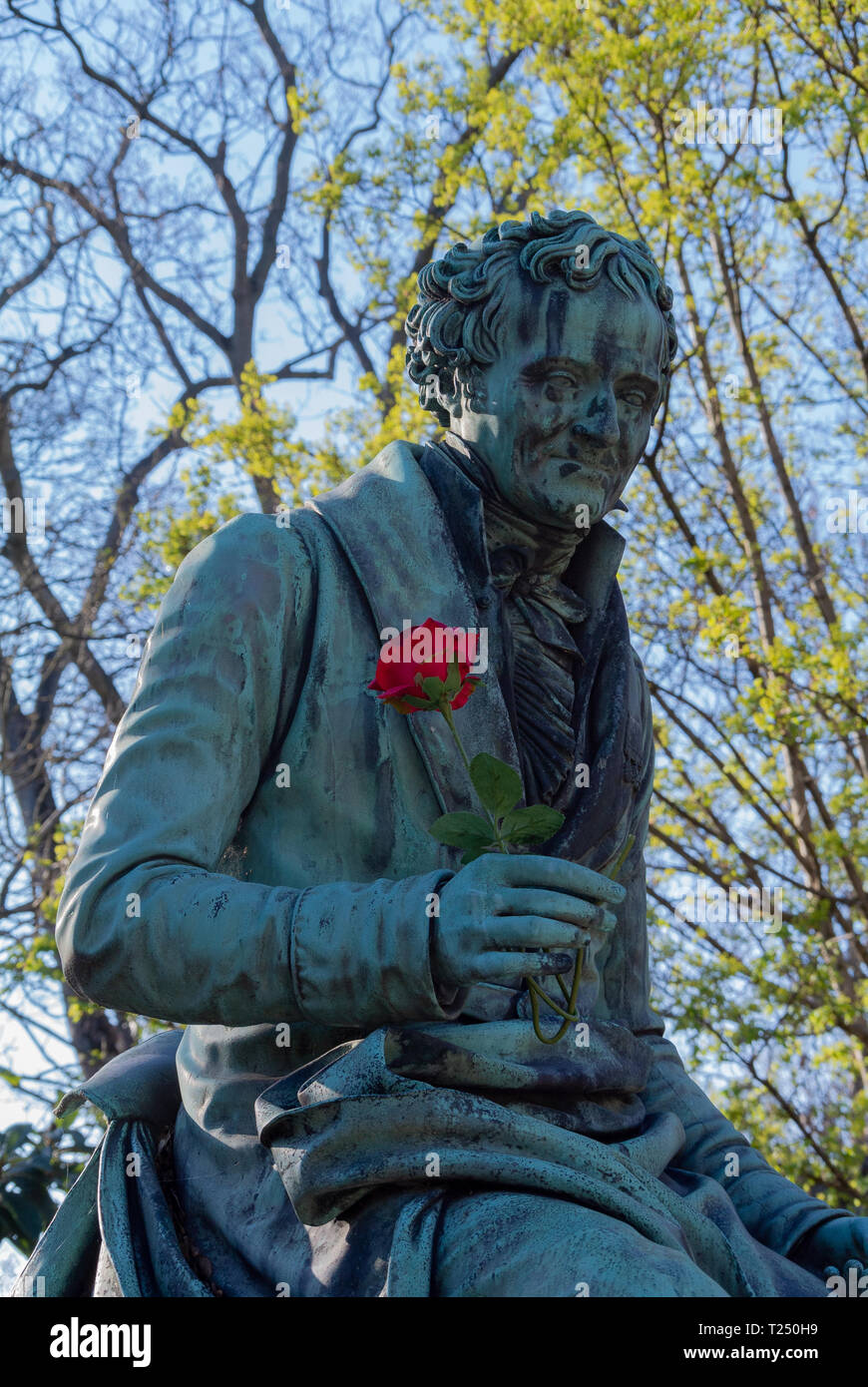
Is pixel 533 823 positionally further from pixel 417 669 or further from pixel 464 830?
pixel 417 669

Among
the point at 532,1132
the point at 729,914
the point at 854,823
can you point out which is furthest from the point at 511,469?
the point at 854,823

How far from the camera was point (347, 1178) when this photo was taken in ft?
8.60

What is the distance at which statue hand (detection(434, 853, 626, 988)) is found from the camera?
252 centimetres

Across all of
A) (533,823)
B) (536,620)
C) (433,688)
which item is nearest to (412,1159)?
(533,823)

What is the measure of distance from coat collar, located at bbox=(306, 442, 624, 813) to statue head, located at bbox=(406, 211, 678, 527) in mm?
126

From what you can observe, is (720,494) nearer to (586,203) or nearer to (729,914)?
(586,203)

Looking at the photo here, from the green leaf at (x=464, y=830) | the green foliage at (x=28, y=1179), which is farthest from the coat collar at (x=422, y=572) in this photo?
the green foliage at (x=28, y=1179)

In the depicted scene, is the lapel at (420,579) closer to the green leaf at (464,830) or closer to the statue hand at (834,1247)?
the green leaf at (464,830)

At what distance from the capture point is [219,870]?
10.3ft

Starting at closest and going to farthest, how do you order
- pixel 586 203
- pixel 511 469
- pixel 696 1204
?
pixel 696 1204 → pixel 511 469 → pixel 586 203

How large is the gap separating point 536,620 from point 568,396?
0.44m

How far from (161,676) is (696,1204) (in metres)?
1.22

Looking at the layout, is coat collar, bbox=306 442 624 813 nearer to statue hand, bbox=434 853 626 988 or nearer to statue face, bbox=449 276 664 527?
statue face, bbox=449 276 664 527

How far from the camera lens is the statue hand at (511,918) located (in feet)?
8.27
